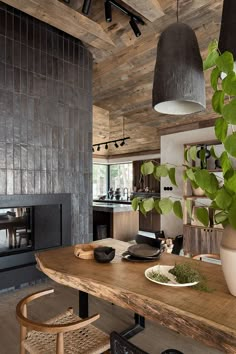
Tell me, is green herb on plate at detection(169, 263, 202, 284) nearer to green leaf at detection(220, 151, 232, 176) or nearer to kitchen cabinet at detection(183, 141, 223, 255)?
Answer: green leaf at detection(220, 151, 232, 176)

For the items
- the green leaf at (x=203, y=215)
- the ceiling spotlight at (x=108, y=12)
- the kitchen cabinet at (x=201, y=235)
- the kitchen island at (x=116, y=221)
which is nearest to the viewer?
the green leaf at (x=203, y=215)

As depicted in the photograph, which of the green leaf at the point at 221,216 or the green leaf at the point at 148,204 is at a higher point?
the green leaf at the point at 148,204

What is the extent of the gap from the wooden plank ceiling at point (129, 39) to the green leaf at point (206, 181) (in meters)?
2.16

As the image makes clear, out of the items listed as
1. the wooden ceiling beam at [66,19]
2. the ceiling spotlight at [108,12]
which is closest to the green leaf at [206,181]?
the ceiling spotlight at [108,12]

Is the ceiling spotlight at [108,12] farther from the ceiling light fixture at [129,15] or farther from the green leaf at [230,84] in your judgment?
the green leaf at [230,84]

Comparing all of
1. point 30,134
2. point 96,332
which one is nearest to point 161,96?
point 96,332

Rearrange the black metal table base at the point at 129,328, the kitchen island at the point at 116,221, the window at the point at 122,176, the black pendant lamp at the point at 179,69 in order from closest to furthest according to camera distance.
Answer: the black pendant lamp at the point at 179,69
the black metal table base at the point at 129,328
the kitchen island at the point at 116,221
the window at the point at 122,176

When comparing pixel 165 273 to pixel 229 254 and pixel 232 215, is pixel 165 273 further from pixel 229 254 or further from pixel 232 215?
pixel 232 215

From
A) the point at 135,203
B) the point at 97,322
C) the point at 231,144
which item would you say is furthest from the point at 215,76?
Result: the point at 97,322

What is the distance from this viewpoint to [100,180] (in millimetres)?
9242

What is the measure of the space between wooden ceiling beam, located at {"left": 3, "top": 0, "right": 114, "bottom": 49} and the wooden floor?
3.09 metres

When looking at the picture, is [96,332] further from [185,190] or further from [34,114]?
[185,190]

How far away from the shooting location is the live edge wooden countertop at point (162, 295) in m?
0.97

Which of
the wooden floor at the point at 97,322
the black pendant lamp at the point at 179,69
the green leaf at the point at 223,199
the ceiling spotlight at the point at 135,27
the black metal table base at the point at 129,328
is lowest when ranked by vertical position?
the wooden floor at the point at 97,322
